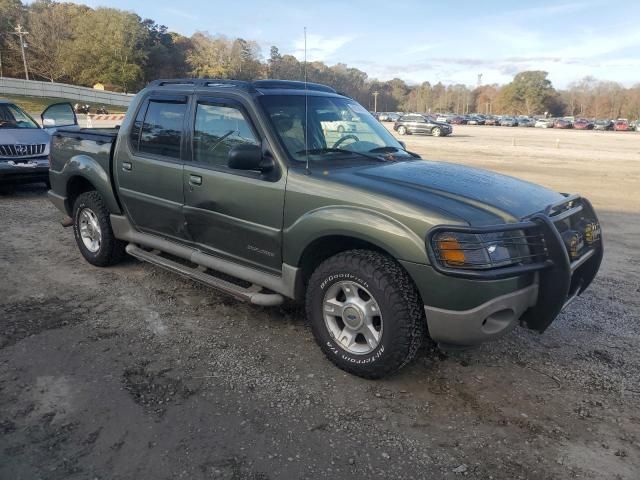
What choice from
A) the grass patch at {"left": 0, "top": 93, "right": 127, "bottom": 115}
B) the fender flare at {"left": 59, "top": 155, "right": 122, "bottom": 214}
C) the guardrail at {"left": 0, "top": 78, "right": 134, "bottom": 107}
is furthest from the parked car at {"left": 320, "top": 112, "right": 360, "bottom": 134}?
the guardrail at {"left": 0, "top": 78, "right": 134, "bottom": 107}

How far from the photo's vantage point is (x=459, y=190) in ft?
11.4

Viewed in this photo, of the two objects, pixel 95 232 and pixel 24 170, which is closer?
pixel 95 232

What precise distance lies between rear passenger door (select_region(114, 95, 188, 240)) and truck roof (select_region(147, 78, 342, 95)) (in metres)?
0.15

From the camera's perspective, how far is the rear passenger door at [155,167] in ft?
14.6

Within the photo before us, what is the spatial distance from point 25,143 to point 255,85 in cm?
681

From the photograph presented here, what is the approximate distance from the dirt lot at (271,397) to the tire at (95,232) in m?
0.54

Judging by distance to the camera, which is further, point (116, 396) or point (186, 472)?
point (116, 396)

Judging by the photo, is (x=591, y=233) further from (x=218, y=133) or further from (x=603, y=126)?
(x=603, y=126)

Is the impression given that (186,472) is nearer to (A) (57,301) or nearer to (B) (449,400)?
(B) (449,400)

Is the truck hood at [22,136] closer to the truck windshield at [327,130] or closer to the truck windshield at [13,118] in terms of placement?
the truck windshield at [13,118]

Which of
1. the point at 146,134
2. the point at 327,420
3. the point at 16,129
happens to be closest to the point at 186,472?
the point at 327,420

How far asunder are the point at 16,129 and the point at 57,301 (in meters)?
6.35

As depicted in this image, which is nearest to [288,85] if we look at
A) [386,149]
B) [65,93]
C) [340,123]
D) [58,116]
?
[340,123]

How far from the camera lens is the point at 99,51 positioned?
68625mm
